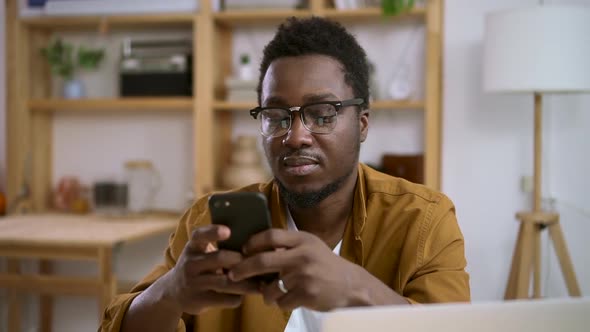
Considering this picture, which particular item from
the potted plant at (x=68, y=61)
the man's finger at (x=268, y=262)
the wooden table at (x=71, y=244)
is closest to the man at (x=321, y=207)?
the man's finger at (x=268, y=262)

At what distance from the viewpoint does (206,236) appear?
839 mm

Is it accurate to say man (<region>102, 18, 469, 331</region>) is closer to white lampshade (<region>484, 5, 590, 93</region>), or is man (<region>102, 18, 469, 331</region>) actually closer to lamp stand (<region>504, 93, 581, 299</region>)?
white lampshade (<region>484, 5, 590, 93</region>)

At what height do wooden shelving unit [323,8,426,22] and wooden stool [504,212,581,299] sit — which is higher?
wooden shelving unit [323,8,426,22]

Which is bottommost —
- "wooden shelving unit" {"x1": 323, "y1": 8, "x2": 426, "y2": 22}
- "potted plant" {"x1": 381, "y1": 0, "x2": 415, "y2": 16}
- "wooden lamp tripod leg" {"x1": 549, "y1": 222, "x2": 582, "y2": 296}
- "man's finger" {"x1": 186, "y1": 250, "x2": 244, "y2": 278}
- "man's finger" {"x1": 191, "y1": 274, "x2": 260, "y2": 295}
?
"wooden lamp tripod leg" {"x1": 549, "y1": 222, "x2": 582, "y2": 296}

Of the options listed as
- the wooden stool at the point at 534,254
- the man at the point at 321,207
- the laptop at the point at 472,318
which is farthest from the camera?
the wooden stool at the point at 534,254

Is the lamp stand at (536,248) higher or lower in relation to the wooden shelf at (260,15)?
lower

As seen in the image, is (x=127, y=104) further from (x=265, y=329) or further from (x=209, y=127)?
→ (x=265, y=329)

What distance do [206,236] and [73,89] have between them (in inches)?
107

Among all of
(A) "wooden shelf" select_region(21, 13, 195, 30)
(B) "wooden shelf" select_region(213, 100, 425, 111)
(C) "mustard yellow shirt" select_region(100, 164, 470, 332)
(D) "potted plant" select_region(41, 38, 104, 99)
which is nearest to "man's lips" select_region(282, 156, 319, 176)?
(C) "mustard yellow shirt" select_region(100, 164, 470, 332)

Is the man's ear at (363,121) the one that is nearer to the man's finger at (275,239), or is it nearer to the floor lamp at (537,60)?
the man's finger at (275,239)

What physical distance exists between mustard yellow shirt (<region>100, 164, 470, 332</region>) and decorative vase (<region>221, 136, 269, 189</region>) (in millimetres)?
1650

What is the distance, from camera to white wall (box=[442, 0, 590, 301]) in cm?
296

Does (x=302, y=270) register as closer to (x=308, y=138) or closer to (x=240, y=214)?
(x=240, y=214)

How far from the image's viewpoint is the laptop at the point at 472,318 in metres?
0.50
